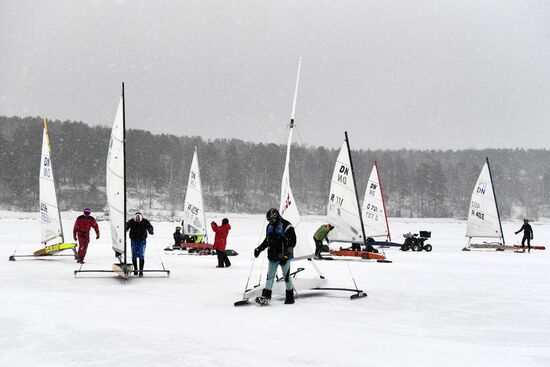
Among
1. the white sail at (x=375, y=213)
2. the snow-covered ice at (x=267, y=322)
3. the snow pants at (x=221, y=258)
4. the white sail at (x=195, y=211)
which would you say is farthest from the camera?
the white sail at (x=375, y=213)

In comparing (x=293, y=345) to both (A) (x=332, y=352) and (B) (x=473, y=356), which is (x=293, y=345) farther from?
(B) (x=473, y=356)

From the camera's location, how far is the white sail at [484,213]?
2480cm

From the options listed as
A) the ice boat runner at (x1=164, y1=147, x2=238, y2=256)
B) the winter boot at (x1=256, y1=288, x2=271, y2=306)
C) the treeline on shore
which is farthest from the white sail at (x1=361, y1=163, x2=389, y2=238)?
the treeline on shore

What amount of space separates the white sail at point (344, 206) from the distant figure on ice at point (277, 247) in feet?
28.5

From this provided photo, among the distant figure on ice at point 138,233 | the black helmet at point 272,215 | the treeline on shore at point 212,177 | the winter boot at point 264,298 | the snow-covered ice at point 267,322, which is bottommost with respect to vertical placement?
the snow-covered ice at point 267,322

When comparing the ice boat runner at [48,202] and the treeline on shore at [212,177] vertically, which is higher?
the treeline on shore at [212,177]

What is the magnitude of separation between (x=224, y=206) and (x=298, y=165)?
24.9 metres

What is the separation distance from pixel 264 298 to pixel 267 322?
4.46 ft

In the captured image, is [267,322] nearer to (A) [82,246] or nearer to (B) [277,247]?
(B) [277,247]

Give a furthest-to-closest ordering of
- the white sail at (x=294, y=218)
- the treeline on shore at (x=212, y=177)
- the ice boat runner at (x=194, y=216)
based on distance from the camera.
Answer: the treeline on shore at (x=212, y=177)
the ice boat runner at (x=194, y=216)
the white sail at (x=294, y=218)

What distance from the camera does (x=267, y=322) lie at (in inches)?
308

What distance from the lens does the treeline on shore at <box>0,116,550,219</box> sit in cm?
8700

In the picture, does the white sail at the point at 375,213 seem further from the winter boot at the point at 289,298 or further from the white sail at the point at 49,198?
the winter boot at the point at 289,298

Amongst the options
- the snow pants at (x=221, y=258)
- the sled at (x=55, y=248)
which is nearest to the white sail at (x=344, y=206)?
the snow pants at (x=221, y=258)
